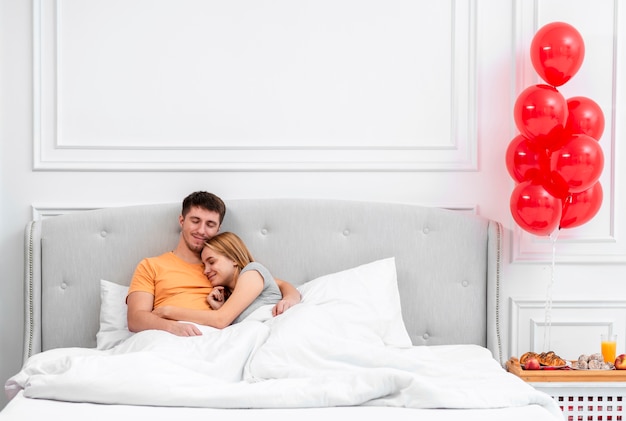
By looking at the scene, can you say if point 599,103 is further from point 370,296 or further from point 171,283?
point 171,283

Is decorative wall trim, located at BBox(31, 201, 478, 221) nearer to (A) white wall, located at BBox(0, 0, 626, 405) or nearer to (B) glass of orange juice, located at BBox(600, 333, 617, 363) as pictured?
(A) white wall, located at BBox(0, 0, 626, 405)

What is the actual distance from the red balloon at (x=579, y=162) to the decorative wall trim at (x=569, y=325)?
0.62 metres

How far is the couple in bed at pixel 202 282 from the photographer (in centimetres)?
268

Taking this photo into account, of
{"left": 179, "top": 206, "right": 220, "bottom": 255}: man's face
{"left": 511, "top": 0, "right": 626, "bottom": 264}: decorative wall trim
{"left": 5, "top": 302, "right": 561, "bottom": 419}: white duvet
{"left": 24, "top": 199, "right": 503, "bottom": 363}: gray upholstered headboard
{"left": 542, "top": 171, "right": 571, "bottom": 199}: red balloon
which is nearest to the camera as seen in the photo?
{"left": 5, "top": 302, "right": 561, "bottom": 419}: white duvet

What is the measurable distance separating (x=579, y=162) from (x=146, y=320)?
1633 millimetres

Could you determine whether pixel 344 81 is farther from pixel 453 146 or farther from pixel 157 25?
pixel 157 25

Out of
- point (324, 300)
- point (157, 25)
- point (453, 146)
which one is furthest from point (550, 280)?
point (157, 25)

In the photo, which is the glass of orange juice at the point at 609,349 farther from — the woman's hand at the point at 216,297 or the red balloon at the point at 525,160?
the woman's hand at the point at 216,297

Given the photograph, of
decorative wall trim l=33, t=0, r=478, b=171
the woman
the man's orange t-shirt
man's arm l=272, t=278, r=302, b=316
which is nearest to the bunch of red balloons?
decorative wall trim l=33, t=0, r=478, b=171

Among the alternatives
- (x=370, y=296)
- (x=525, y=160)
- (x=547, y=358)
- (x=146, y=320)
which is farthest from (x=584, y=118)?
(x=146, y=320)

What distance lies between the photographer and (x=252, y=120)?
10.2ft

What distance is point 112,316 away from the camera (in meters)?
2.86

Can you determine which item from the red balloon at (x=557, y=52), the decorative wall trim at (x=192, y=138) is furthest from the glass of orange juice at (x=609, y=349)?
the red balloon at (x=557, y=52)

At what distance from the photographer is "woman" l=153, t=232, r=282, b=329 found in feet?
8.75
